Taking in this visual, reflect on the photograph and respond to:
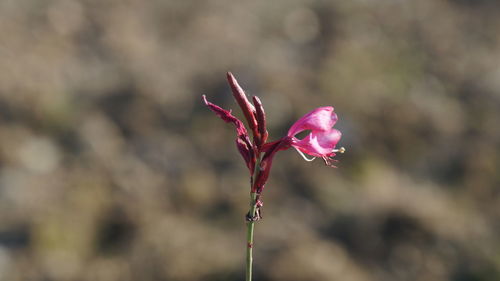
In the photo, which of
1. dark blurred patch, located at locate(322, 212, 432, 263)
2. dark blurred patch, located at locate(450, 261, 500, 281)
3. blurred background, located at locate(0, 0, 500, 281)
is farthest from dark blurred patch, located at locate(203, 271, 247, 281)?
dark blurred patch, located at locate(450, 261, 500, 281)

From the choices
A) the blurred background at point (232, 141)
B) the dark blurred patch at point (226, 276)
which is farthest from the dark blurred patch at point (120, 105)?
the dark blurred patch at point (226, 276)

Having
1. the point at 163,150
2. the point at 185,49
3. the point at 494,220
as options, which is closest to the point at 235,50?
the point at 185,49

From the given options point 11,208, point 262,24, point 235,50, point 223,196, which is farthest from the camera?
point 262,24

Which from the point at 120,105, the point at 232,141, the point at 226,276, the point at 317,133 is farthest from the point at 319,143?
the point at 120,105

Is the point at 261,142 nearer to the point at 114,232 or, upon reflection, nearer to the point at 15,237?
the point at 114,232

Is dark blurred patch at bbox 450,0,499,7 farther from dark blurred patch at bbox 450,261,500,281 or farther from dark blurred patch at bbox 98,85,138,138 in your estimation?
dark blurred patch at bbox 450,261,500,281

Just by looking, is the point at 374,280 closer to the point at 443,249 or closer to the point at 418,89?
the point at 443,249

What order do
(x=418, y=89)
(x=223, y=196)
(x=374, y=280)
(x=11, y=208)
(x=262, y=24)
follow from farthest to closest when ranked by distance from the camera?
1. (x=262, y=24)
2. (x=418, y=89)
3. (x=223, y=196)
4. (x=11, y=208)
5. (x=374, y=280)
